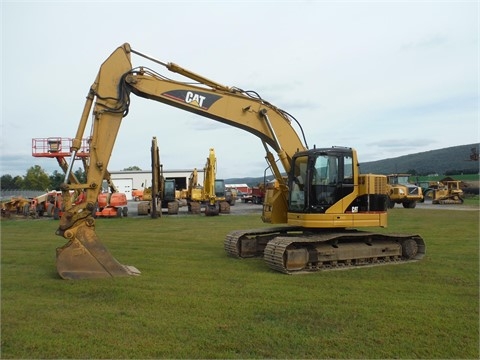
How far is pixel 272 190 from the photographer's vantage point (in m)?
12.3

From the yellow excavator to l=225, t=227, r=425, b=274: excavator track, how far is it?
24 millimetres

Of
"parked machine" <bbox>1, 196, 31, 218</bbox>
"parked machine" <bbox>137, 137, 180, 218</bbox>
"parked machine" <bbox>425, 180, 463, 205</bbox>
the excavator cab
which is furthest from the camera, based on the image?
"parked machine" <bbox>425, 180, 463, 205</bbox>

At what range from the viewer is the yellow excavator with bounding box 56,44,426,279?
9.62m

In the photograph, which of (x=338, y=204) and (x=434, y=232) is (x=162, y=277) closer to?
(x=338, y=204)

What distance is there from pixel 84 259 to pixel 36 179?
79012mm

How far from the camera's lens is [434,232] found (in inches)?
704

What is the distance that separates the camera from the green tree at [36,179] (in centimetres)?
8069

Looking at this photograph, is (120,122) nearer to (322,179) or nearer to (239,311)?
(322,179)

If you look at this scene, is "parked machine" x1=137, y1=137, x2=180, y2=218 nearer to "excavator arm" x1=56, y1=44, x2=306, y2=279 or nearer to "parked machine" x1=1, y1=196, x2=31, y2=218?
"parked machine" x1=1, y1=196, x2=31, y2=218

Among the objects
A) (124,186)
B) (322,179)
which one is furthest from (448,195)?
(124,186)

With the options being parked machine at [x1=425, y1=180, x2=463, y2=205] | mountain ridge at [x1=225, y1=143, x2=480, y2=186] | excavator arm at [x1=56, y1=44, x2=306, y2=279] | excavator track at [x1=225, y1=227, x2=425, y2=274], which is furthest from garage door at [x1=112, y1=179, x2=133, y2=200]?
excavator arm at [x1=56, y1=44, x2=306, y2=279]

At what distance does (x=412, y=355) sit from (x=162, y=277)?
18.3ft

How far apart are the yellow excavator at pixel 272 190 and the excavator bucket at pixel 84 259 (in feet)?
Result: 0.06

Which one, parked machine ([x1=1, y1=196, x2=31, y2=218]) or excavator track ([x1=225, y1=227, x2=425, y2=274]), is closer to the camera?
excavator track ([x1=225, y1=227, x2=425, y2=274])
